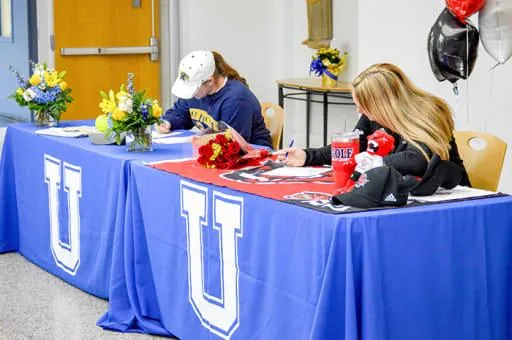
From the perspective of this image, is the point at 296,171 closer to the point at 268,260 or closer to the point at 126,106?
the point at 268,260

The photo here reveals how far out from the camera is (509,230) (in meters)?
2.79

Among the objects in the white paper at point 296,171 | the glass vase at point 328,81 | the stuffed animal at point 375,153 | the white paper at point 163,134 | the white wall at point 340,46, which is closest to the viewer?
the stuffed animal at point 375,153

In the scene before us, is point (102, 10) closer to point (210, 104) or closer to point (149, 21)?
point (149, 21)

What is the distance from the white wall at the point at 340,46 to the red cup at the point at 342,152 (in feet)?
6.29

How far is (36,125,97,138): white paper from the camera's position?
4.40 meters

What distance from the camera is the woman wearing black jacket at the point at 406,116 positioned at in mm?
2889

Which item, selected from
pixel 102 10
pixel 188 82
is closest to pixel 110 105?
pixel 188 82

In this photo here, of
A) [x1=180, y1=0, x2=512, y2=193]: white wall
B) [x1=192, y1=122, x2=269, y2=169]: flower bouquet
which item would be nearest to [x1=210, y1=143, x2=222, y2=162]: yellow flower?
[x1=192, y1=122, x2=269, y2=169]: flower bouquet

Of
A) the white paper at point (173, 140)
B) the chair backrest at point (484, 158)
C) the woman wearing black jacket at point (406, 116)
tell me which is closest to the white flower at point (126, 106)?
the white paper at point (173, 140)

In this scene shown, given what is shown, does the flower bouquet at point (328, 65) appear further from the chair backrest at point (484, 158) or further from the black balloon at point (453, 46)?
the chair backrest at point (484, 158)

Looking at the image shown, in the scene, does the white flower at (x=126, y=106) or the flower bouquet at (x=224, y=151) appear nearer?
the flower bouquet at (x=224, y=151)

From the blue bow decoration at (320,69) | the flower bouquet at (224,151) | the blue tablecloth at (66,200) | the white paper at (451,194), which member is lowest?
the blue tablecloth at (66,200)

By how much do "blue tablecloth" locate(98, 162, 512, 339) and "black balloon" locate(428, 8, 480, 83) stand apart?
144 centimetres

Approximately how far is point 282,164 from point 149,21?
4.08 metres
